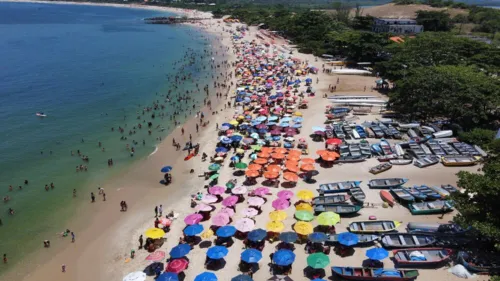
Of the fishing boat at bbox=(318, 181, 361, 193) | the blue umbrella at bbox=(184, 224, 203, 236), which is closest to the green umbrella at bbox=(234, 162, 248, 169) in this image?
the fishing boat at bbox=(318, 181, 361, 193)

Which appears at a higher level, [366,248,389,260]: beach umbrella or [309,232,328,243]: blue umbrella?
[366,248,389,260]: beach umbrella

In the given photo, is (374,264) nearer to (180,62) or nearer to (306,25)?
(180,62)

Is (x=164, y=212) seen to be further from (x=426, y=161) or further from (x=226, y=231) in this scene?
(x=426, y=161)

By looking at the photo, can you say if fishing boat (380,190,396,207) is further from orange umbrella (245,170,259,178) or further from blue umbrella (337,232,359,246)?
orange umbrella (245,170,259,178)

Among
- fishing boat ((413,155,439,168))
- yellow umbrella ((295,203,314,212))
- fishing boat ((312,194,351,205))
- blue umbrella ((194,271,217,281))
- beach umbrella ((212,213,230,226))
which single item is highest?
fishing boat ((413,155,439,168))

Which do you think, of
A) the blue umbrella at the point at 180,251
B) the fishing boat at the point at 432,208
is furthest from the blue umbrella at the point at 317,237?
the fishing boat at the point at 432,208

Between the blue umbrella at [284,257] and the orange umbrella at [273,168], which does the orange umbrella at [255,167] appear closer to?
the orange umbrella at [273,168]

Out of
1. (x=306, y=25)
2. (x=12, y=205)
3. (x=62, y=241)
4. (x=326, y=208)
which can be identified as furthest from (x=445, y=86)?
(x=306, y=25)

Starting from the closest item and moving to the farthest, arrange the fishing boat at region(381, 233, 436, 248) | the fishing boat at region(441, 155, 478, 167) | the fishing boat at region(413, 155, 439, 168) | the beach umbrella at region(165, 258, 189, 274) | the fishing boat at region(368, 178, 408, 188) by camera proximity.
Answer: the beach umbrella at region(165, 258, 189, 274) → the fishing boat at region(381, 233, 436, 248) → the fishing boat at region(368, 178, 408, 188) → the fishing boat at region(441, 155, 478, 167) → the fishing boat at region(413, 155, 439, 168)
